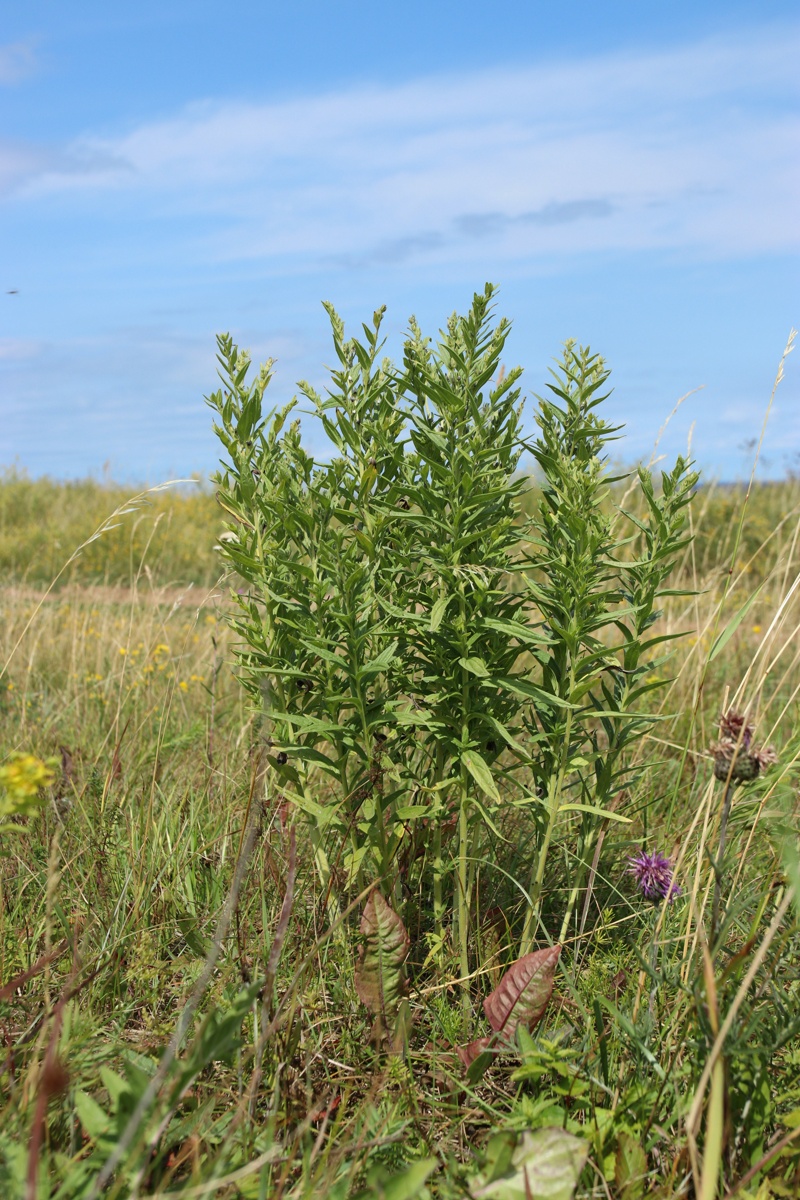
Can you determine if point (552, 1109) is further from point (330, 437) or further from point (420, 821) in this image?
point (330, 437)

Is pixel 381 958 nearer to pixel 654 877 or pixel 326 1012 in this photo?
pixel 326 1012

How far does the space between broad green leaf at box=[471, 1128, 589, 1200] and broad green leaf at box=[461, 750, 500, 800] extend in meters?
0.58

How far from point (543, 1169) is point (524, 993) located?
446mm

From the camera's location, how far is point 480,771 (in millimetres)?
1946

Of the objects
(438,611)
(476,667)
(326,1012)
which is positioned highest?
(438,611)

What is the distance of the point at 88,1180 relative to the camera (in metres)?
1.50

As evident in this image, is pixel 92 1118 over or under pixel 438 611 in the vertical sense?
under

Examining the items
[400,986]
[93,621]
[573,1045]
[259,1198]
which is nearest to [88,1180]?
[259,1198]

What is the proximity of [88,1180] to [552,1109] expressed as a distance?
783mm

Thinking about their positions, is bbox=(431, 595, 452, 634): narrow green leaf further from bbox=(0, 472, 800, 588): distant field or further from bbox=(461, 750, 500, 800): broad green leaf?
bbox=(0, 472, 800, 588): distant field

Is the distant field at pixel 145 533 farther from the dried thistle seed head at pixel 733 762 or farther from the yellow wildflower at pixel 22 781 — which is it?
the yellow wildflower at pixel 22 781

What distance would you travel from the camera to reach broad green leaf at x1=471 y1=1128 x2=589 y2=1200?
1.52m

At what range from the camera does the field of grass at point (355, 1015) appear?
154cm

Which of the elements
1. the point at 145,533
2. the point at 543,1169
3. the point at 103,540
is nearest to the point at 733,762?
the point at 543,1169
